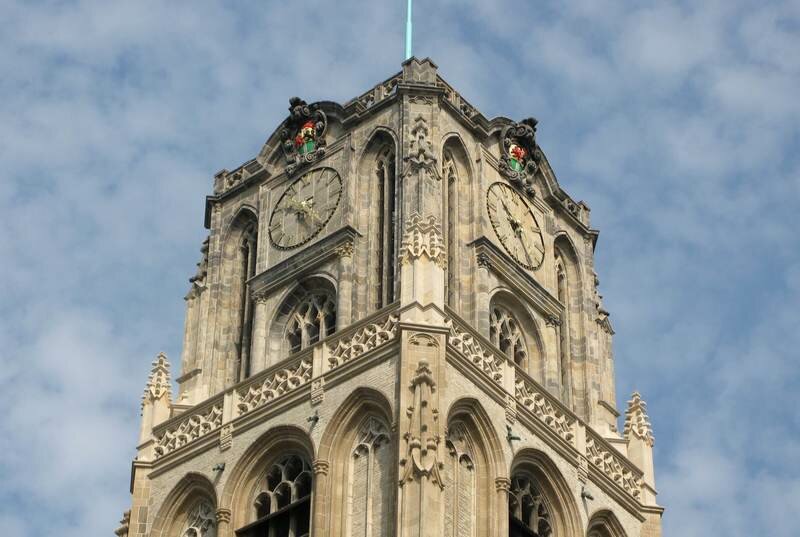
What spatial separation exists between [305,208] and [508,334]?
225 inches

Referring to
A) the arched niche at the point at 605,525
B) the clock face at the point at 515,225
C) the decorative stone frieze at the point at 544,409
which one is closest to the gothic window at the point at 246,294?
the clock face at the point at 515,225

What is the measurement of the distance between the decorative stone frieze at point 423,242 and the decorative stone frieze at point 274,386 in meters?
3.20

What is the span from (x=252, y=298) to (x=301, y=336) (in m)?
2.03

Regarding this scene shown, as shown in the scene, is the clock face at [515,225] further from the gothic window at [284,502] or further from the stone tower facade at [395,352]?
the gothic window at [284,502]

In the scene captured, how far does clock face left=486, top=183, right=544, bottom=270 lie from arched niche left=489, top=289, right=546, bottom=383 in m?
1.25

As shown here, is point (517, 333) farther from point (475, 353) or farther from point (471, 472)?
point (471, 472)

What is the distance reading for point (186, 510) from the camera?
51.6m

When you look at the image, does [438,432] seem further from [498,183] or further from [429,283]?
[498,183]

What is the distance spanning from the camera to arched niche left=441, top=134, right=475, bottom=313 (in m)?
53.1

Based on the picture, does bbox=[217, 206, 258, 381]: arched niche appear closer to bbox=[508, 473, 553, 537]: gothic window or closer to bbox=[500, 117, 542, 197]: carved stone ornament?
bbox=[500, 117, 542, 197]: carved stone ornament

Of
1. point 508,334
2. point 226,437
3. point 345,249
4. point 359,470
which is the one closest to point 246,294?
point 345,249

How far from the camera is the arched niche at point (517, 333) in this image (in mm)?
54188

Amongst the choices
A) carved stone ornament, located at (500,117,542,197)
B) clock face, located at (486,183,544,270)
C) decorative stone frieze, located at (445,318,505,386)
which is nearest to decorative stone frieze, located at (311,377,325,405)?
decorative stone frieze, located at (445,318,505,386)

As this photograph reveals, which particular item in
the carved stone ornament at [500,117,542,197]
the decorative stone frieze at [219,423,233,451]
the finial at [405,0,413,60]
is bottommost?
the decorative stone frieze at [219,423,233,451]
